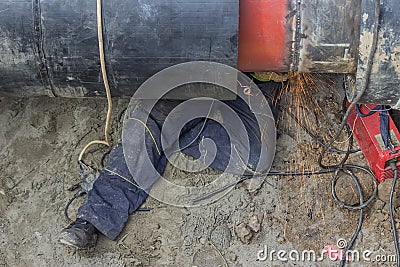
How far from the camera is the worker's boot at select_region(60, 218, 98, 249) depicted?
10.2ft

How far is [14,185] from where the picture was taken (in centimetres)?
347

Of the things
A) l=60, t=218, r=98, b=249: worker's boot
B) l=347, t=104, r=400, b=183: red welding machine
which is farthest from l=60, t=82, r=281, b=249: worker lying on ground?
l=347, t=104, r=400, b=183: red welding machine

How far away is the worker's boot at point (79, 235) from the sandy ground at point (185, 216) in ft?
0.29

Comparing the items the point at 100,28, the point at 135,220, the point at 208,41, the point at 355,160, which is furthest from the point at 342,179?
the point at 100,28

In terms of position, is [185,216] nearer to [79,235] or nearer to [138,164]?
[138,164]

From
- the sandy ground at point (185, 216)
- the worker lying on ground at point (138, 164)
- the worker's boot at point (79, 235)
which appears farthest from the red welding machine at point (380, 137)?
the worker's boot at point (79, 235)

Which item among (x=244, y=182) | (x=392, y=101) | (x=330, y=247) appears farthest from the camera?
(x=244, y=182)

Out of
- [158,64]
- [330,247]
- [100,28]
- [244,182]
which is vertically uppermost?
[100,28]

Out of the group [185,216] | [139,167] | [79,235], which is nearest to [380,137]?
[185,216]

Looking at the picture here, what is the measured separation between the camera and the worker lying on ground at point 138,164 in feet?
10.6

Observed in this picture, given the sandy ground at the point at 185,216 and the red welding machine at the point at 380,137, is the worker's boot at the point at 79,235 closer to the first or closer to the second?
the sandy ground at the point at 185,216

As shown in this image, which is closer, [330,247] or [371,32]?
[371,32]

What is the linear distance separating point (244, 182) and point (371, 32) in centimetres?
147

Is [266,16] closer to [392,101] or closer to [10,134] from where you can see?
[392,101]
